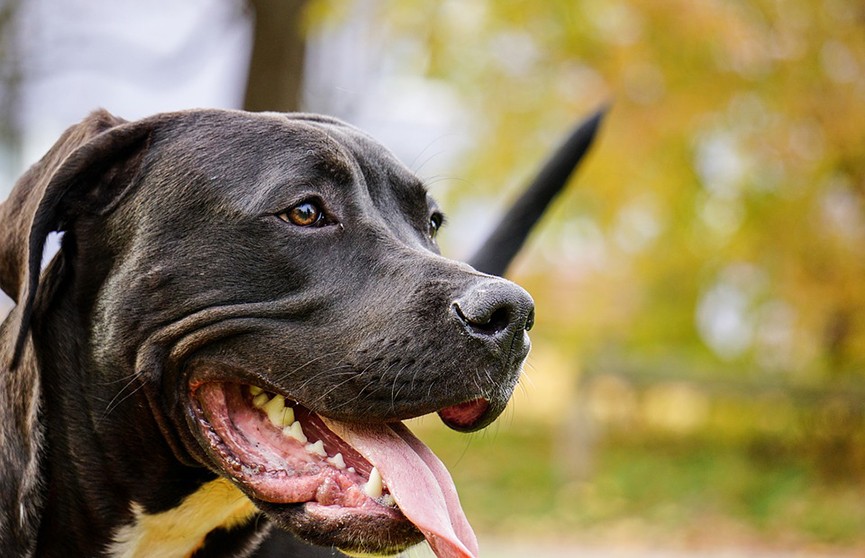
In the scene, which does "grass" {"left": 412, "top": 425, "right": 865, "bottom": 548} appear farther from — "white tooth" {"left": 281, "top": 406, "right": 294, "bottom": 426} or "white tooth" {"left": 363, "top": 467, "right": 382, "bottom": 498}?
"white tooth" {"left": 363, "top": 467, "right": 382, "bottom": 498}

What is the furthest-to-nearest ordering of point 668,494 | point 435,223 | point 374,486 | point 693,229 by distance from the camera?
1. point 668,494
2. point 693,229
3. point 435,223
4. point 374,486

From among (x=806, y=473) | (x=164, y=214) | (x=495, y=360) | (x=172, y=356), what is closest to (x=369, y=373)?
(x=495, y=360)

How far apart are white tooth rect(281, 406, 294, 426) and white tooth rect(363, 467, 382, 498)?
0.97 feet

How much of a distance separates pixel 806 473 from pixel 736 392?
1.06 meters

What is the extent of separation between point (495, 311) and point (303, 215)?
0.61 m

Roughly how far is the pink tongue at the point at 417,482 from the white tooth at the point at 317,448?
0.05m

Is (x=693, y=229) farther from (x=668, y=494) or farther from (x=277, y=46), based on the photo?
(x=277, y=46)

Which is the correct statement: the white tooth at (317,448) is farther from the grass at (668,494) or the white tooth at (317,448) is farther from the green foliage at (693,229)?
the green foliage at (693,229)

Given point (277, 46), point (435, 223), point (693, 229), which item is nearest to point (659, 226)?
point (693, 229)

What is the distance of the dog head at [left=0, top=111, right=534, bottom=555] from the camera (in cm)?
258

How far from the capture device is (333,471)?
8.77 ft

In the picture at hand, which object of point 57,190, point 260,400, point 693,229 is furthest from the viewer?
point 693,229

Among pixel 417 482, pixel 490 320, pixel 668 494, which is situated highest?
pixel 490 320

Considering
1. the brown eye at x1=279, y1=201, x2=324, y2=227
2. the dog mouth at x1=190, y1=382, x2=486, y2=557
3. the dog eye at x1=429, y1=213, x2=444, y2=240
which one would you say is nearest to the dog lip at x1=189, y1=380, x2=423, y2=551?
the dog mouth at x1=190, y1=382, x2=486, y2=557
